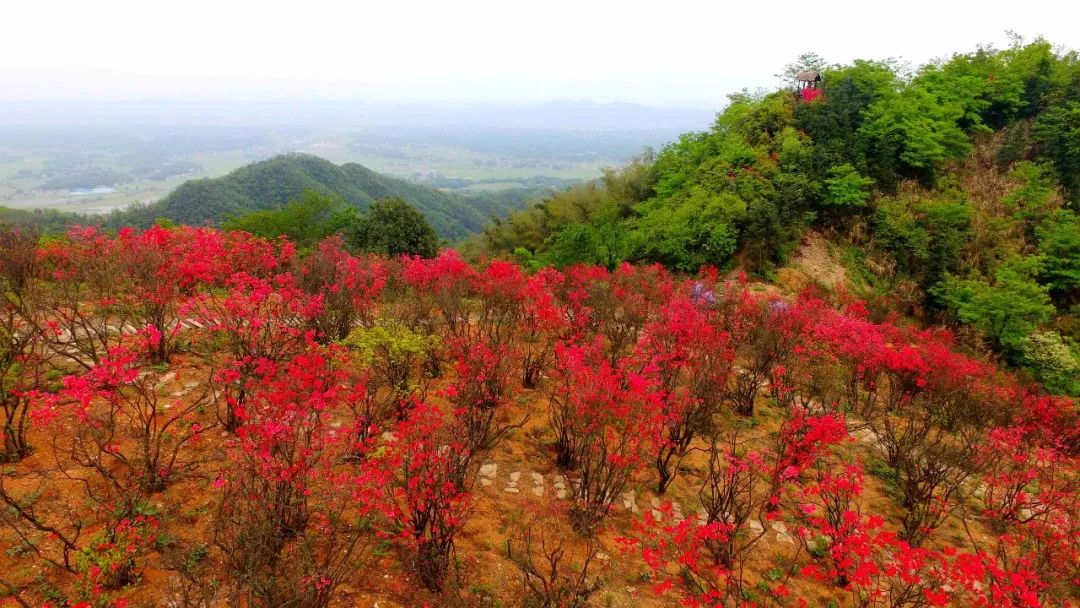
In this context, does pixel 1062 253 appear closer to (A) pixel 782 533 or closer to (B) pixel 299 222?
(A) pixel 782 533

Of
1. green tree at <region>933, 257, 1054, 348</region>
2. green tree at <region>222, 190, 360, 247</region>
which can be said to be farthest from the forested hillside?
green tree at <region>222, 190, 360, 247</region>

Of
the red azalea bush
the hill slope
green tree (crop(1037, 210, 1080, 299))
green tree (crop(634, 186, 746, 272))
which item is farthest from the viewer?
Result: the hill slope

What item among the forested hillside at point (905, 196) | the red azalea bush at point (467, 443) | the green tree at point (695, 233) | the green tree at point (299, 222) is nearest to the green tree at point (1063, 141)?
the forested hillside at point (905, 196)

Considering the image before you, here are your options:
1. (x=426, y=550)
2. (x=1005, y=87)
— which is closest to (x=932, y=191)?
(x=1005, y=87)

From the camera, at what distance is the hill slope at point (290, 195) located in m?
62.1

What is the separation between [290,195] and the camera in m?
70.9

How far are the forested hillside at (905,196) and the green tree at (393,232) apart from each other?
5.36 metres

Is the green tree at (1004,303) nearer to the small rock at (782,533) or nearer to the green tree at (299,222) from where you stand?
the small rock at (782,533)

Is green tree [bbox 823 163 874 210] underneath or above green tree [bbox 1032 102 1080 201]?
underneath

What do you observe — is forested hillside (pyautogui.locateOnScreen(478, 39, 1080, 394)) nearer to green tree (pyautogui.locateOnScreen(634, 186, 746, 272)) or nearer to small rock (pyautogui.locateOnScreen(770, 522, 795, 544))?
green tree (pyautogui.locateOnScreen(634, 186, 746, 272))

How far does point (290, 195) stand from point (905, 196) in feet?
236

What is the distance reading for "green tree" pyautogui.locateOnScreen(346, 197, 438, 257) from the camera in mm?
24047

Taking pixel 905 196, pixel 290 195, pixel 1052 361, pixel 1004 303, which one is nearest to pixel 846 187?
pixel 905 196

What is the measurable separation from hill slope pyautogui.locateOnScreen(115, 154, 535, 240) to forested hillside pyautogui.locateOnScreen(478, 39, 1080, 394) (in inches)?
1258
